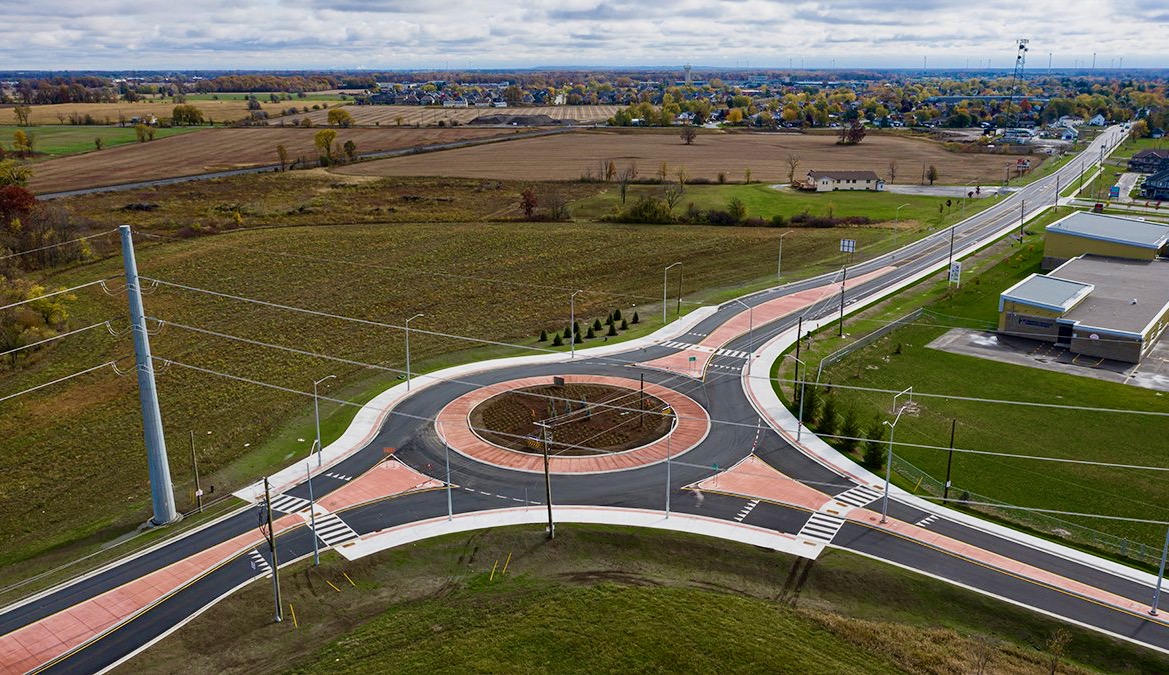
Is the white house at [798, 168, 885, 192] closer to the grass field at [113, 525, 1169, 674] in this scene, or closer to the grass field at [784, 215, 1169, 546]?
the grass field at [784, 215, 1169, 546]

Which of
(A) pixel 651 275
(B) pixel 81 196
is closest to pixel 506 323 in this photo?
(A) pixel 651 275

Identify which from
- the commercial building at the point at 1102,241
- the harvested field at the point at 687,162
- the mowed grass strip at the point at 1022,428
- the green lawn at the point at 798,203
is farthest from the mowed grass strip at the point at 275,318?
the harvested field at the point at 687,162

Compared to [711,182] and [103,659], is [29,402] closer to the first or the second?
[103,659]

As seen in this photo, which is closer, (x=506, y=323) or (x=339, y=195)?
(x=506, y=323)

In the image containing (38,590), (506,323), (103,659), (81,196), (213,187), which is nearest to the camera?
(103,659)

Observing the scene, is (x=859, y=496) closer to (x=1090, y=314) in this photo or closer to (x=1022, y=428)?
(x=1022, y=428)

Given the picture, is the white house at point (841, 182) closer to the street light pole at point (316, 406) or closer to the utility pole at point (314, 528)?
the street light pole at point (316, 406)
